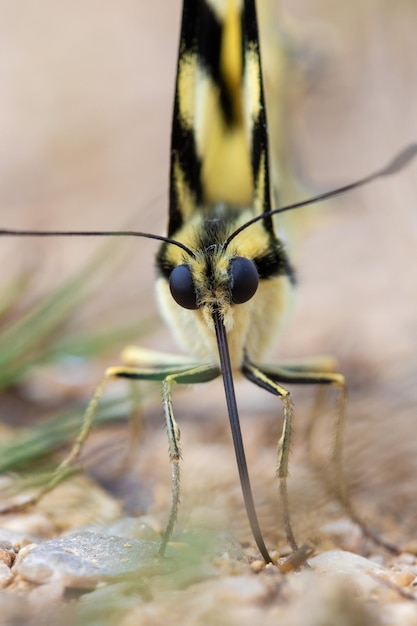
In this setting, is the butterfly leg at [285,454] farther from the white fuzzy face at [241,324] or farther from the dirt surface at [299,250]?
the white fuzzy face at [241,324]

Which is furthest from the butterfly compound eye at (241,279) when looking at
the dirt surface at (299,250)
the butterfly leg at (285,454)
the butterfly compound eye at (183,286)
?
the dirt surface at (299,250)

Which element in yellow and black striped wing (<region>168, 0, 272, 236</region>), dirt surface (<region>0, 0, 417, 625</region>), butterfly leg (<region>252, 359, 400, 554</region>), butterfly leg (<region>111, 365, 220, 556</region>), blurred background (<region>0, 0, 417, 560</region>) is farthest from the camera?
blurred background (<region>0, 0, 417, 560</region>)

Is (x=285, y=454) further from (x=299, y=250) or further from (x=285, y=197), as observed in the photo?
(x=299, y=250)

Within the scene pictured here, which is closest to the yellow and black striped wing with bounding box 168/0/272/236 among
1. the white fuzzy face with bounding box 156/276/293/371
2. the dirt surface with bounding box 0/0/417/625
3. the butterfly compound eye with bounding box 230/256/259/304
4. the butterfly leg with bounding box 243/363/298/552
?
the white fuzzy face with bounding box 156/276/293/371

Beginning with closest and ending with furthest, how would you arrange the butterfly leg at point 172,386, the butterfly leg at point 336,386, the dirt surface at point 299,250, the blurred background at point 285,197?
1. the butterfly leg at point 172,386
2. the dirt surface at point 299,250
3. the butterfly leg at point 336,386
4. the blurred background at point 285,197

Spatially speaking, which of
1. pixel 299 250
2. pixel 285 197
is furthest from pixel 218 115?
pixel 299 250

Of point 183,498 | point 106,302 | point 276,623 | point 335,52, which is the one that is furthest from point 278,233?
point 335,52

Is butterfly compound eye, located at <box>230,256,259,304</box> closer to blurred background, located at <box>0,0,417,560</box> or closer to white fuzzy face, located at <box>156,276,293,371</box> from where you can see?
white fuzzy face, located at <box>156,276,293,371</box>
